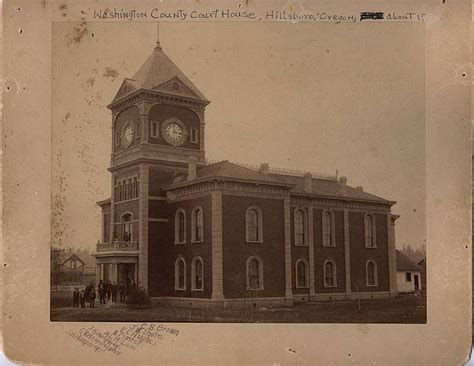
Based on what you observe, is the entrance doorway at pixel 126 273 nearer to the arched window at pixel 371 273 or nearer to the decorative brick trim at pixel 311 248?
the decorative brick trim at pixel 311 248

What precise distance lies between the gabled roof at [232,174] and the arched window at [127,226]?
836 millimetres

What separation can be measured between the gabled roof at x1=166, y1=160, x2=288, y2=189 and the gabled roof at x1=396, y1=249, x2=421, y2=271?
1.49 m

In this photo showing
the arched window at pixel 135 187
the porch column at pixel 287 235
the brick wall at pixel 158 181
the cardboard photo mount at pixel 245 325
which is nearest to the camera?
the cardboard photo mount at pixel 245 325

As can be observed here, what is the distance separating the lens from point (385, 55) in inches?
305

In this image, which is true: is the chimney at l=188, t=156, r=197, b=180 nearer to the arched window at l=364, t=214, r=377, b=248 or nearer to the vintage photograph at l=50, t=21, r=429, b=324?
the vintage photograph at l=50, t=21, r=429, b=324

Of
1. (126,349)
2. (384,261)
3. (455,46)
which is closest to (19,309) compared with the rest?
(126,349)

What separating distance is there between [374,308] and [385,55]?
9.04 ft

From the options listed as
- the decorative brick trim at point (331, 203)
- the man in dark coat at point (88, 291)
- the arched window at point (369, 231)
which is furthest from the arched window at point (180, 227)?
the arched window at point (369, 231)

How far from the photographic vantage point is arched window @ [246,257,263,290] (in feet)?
25.8

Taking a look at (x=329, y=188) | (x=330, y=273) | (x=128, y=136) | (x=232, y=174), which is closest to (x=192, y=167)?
(x=232, y=174)

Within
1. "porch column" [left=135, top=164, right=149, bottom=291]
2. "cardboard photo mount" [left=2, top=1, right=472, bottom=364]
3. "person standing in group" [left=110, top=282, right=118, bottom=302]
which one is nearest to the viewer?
"cardboard photo mount" [left=2, top=1, right=472, bottom=364]

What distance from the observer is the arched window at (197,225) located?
8.01m

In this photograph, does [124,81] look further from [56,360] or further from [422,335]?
[422,335]

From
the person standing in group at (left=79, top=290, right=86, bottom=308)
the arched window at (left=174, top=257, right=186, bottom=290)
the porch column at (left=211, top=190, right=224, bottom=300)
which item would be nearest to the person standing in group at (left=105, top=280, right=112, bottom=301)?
the person standing in group at (left=79, top=290, right=86, bottom=308)
